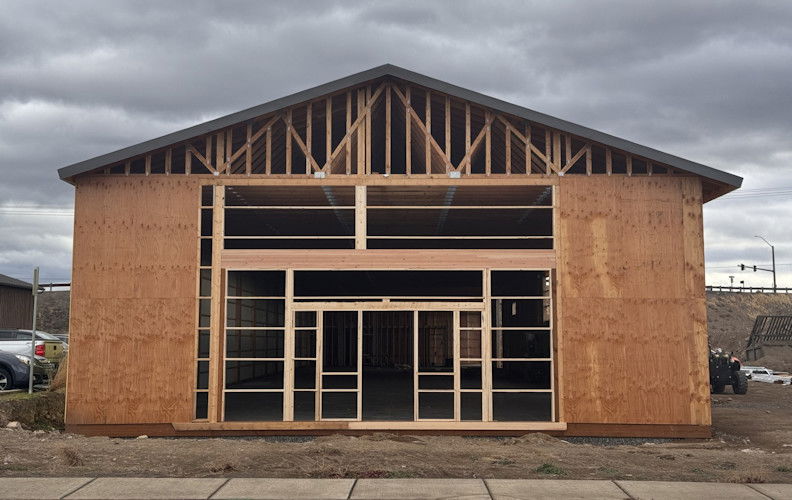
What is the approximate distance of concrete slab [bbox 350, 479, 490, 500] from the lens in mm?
9883

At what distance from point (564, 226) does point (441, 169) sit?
3.07 meters

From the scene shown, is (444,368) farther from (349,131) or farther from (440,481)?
(440,481)

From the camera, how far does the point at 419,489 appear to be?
10.3 metres

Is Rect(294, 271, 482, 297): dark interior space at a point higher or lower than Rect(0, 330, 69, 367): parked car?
higher

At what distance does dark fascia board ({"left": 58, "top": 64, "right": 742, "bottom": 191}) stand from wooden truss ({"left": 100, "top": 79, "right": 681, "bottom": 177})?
38cm

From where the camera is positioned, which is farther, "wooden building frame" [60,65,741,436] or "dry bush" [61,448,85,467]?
"wooden building frame" [60,65,741,436]

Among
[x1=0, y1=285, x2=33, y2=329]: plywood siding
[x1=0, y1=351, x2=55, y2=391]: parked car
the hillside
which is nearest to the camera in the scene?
[x1=0, y1=351, x2=55, y2=391]: parked car

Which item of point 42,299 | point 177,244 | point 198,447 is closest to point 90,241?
point 177,244

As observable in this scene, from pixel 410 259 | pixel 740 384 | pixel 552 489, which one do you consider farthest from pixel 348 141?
pixel 740 384

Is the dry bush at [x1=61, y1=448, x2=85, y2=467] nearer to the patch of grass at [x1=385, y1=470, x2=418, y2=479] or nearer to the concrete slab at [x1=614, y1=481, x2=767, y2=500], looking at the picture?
the patch of grass at [x1=385, y1=470, x2=418, y2=479]

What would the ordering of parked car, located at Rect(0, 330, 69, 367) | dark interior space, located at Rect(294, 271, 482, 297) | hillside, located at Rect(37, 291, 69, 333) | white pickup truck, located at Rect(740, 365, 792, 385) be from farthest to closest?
hillside, located at Rect(37, 291, 69, 333) → white pickup truck, located at Rect(740, 365, 792, 385) → dark interior space, located at Rect(294, 271, 482, 297) → parked car, located at Rect(0, 330, 69, 367)

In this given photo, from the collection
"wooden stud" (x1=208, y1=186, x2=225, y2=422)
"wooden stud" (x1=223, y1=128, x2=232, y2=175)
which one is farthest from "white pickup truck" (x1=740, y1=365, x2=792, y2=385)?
"wooden stud" (x1=223, y1=128, x2=232, y2=175)

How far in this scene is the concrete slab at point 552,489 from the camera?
32.6ft

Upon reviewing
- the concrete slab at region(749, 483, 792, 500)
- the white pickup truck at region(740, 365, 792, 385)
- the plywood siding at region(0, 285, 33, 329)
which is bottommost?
the white pickup truck at region(740, 365, 792, 385)
